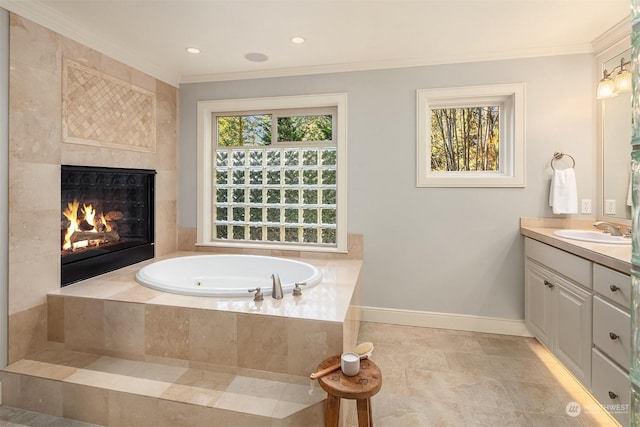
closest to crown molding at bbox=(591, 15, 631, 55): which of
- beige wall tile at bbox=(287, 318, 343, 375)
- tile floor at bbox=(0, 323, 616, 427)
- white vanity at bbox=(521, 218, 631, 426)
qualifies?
white vanity at bbox=(521, 218, 631, 426)

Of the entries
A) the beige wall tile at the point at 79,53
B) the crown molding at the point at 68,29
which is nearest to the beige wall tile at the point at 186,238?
the crown molding at the point at 68,29

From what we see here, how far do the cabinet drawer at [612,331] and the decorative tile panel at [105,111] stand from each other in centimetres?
352

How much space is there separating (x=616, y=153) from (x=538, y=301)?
1.27m

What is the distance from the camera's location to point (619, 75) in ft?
7.23

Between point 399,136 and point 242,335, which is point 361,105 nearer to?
point 399,136

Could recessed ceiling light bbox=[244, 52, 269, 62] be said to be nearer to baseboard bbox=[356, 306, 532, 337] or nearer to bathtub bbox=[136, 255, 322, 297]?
bathtub bbox=[136, 255, 322, 297]

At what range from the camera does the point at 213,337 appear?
6.03 feet

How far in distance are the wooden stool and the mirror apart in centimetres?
232

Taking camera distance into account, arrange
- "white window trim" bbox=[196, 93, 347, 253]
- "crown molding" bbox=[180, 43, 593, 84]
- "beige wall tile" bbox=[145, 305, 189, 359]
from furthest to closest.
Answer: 1. "white window trim" bbox=[196, 93, 347, 253]
2. "crown molding" bbox=[180, 43, 593, 84]
3. "beige wall tile" bbox=[145, 305, 189, 359]

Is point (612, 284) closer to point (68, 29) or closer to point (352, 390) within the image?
point (352, 390)

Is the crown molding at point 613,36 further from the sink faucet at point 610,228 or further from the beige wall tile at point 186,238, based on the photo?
the beige wall tile at point 186,238

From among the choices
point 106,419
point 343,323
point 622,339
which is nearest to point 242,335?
point 343,323

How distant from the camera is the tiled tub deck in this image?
160 centimetres

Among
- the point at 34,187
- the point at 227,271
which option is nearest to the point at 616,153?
the point at 227,271
